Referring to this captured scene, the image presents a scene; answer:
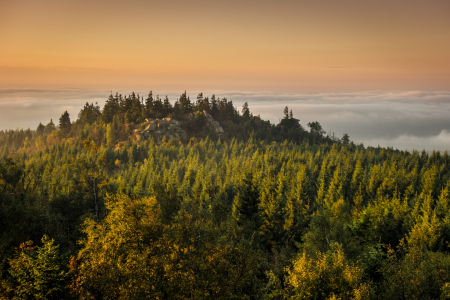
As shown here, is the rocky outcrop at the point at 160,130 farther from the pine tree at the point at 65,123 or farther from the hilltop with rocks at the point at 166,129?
the pine tree at the point at 65,123

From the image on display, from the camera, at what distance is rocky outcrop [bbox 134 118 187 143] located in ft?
574

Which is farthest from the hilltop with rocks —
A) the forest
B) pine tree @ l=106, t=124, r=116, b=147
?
the forest

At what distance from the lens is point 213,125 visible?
196625 mm

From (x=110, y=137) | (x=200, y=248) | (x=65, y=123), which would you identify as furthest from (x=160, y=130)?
(x=200, y=248)

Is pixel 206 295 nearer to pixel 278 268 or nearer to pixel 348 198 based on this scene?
pixel 278 268

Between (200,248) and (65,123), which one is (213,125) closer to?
(65,123)

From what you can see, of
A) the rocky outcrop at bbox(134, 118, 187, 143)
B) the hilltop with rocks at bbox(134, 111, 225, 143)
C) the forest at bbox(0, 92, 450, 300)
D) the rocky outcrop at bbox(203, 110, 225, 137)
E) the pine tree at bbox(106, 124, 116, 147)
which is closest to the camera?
the forest at bbox(0, 92, 450, 300)

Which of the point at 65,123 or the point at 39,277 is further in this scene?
the point at 65,123

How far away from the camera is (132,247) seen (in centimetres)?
2600

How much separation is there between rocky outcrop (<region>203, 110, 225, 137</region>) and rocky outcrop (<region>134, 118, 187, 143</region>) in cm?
1787

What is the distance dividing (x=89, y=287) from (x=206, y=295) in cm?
1015

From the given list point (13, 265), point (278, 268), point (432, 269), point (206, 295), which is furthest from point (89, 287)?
point (432, 269)

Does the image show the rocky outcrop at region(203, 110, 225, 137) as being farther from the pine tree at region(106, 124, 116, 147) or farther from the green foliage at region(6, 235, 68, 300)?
the green foliage at region(6, 235, 68, 300)

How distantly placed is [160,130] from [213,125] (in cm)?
3406
